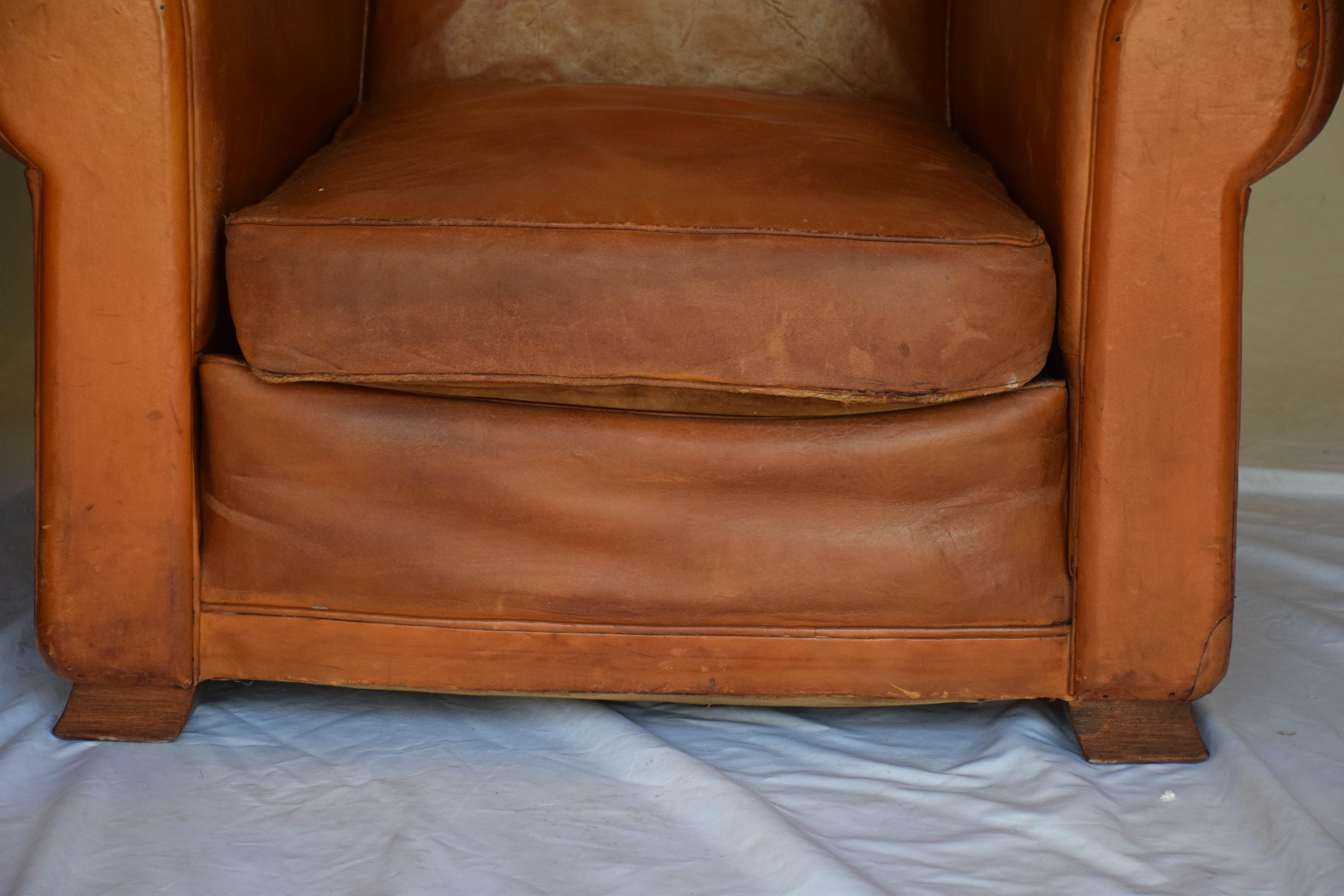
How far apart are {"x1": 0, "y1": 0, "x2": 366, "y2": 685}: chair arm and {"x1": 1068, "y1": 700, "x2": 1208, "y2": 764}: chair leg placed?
0.77 meters

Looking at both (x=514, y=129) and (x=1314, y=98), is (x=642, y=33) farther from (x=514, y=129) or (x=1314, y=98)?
(x=1314, y=98)

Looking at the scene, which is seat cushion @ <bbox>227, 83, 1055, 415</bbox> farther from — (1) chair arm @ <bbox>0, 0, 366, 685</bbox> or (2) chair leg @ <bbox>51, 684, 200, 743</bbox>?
(2) chair leg @ <bbox>51, 684, 200, 743</bbox>

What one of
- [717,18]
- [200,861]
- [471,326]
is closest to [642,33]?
[717,18]

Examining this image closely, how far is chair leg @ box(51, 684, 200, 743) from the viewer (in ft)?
3.39

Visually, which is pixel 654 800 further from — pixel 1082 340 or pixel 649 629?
pixel 1082 340

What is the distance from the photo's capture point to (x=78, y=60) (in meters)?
0.91

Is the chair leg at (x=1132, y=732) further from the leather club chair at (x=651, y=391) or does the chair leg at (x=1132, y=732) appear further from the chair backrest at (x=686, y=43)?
the chair backrest at (x=686, y=43)

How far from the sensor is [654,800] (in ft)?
3.23

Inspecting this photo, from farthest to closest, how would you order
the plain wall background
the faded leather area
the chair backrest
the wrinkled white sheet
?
the plain wall background, the chair backrest, the faded leather area, the wrinkled white sheet

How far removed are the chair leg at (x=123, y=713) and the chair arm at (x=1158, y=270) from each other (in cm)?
78

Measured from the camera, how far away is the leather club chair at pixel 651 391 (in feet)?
3.02

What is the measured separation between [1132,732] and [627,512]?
0.48 meters

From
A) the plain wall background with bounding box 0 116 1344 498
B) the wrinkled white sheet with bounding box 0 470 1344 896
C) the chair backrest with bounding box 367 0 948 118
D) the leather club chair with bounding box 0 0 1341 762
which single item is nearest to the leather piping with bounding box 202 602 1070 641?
the leather club chair with bounding box 0 0 1341 762

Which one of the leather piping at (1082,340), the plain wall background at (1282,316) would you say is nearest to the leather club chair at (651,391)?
the leather piping at (1082,340)
